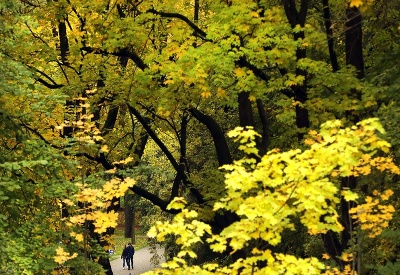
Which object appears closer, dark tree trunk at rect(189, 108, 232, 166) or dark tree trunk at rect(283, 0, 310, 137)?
dark tree trunk at rect(283, 0, 310, 137)

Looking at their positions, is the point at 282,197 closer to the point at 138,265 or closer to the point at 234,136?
the point at 234,136

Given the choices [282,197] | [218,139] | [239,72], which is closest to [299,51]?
[239,72]

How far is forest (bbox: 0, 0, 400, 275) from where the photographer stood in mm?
6516

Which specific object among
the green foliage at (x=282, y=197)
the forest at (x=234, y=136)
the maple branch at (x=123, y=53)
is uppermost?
the maple branch at (x=123, y=53)

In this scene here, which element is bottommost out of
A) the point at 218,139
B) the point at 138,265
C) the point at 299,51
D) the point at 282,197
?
the point at 282,197

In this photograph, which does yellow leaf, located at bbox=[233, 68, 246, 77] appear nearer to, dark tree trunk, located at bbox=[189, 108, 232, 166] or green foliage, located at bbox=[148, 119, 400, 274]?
dark tree trunk, located at bbox=[189, 108, 232, 166]

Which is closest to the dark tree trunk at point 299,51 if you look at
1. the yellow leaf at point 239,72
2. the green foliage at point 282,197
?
the yellow leaf at point 239,72

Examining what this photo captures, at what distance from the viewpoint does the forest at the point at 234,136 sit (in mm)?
6516

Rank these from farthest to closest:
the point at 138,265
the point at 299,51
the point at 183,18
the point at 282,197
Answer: the point at 138,265, the point at 183,18, the point at 299,51, the point at 282,197

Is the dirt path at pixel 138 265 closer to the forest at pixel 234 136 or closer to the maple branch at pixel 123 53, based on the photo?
the forest at pixel 234 136

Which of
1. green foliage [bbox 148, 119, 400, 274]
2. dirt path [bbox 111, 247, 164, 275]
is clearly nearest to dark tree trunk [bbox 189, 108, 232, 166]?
green foliage [bbox 148, 119, 400, 274]

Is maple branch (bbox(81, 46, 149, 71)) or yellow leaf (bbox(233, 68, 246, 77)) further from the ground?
maple branch (bbox(81, 46, 149, 71))

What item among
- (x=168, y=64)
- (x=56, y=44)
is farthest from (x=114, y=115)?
(x=168, y=64)

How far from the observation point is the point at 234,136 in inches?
316
